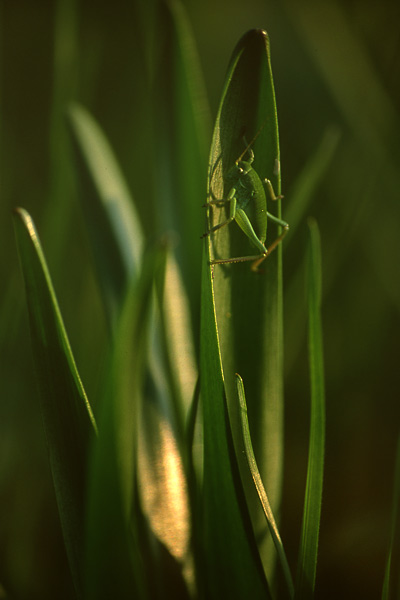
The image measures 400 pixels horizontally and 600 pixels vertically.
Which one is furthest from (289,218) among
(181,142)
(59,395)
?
(59,395)

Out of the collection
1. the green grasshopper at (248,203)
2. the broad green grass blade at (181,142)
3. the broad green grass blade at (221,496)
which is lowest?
the broad green grass blade at (221,496)

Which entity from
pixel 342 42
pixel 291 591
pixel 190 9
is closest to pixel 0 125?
pixel 190 9

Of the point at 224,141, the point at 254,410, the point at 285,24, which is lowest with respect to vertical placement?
the point at 254,410

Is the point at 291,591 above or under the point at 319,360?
under

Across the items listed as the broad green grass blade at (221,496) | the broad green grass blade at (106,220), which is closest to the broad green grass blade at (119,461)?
the broad green grass blade at (221,496)

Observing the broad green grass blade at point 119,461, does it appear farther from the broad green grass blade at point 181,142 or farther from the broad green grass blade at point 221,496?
the broad green grass blade at point 181,142

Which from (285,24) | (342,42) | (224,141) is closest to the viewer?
(224,141)

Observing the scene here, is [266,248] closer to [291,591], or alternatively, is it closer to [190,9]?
[291,591]

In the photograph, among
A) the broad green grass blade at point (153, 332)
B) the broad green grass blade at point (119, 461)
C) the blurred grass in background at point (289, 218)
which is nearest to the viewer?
the broad green grass blade at point (119, 461)
